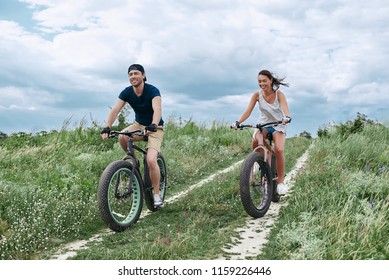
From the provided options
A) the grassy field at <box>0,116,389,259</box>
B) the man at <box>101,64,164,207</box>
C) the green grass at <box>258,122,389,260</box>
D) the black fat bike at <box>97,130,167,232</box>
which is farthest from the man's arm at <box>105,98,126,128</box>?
the green grass at <box>258,122,389,260</box>

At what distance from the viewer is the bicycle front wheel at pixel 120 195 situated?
23.7 ft

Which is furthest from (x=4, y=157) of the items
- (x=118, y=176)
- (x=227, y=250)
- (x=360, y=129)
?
(x=360, y=129)

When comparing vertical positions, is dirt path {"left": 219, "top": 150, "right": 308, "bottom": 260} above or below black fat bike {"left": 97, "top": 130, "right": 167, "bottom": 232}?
below

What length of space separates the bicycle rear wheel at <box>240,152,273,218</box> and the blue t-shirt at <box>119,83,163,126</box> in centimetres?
193

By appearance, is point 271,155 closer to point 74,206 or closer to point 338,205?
point 338,205

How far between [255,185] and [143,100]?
2427mm

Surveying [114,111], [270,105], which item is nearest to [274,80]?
[270,105]

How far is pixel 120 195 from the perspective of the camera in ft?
25.2

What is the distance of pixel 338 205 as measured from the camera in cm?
714

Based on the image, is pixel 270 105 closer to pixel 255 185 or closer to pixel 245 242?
pixel 255 185

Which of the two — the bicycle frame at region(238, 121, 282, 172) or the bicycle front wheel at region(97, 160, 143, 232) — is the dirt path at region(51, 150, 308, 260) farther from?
the bicycle frame at region(238, 121, 282, 172)

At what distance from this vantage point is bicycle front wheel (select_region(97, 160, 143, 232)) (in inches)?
284

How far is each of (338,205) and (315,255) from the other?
Answer: 1700 mm

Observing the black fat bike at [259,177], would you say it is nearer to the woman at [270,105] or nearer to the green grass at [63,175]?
the woman at [270,105]
